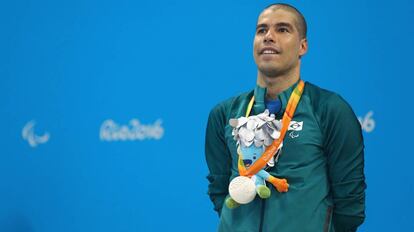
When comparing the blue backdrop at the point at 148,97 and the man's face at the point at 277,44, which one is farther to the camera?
the blue backdrop at the point at 148,97

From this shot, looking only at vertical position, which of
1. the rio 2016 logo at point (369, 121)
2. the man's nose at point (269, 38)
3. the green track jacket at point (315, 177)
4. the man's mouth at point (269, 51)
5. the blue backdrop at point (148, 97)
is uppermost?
the blue backdrop at point (148, 97)

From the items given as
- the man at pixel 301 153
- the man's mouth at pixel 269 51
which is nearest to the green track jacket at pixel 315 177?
the man at pixel 301 153

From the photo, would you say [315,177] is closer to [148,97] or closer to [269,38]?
[269,38]

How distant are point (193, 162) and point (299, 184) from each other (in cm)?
130

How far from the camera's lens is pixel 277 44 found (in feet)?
5.99

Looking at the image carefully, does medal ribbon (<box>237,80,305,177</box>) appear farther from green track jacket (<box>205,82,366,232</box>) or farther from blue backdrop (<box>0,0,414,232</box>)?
blue backdrop (<box>0,0,414,232</box>)

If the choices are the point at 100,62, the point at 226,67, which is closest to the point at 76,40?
the point at 100,62

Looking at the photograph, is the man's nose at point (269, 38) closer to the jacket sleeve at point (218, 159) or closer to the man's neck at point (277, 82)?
the man's neck at point (277, 82)

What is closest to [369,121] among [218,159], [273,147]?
[218,159]

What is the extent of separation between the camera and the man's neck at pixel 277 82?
1859 millimetres

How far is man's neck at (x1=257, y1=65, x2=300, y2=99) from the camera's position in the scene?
1.86m

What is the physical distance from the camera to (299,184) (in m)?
1.74

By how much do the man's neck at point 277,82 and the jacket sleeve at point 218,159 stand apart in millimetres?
201

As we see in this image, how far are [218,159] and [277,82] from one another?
1.17 ft
